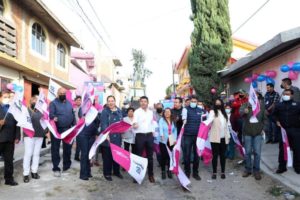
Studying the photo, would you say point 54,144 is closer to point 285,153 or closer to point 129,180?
point 129,180

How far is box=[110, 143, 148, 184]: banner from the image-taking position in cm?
721

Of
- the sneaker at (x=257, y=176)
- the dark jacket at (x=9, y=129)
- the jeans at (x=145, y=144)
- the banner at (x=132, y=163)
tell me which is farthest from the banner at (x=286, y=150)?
the dark jacket at (x=9, y=129)

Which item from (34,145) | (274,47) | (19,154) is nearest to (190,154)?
(34,145)

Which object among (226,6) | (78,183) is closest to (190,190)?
(78,183)

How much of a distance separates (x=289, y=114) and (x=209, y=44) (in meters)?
9.73

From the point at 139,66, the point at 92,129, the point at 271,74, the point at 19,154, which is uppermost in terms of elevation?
the point at 139,66

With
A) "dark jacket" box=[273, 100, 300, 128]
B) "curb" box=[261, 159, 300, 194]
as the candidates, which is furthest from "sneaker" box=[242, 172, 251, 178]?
"dark jacket" box=[273, 100, 300, 128]

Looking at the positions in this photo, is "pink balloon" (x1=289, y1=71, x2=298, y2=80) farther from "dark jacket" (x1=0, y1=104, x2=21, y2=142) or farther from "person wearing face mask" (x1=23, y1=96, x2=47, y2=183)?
"dark jacket" (x1=0, y1=104, x2=21, y2=142)

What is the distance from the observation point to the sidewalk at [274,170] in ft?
21.7

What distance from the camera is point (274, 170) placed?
7.73 meters

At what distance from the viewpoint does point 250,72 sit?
1452 cm

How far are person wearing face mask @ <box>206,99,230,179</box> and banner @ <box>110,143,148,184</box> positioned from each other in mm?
1529

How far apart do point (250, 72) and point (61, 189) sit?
10140 millimetres

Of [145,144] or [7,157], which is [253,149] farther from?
[7,157]
